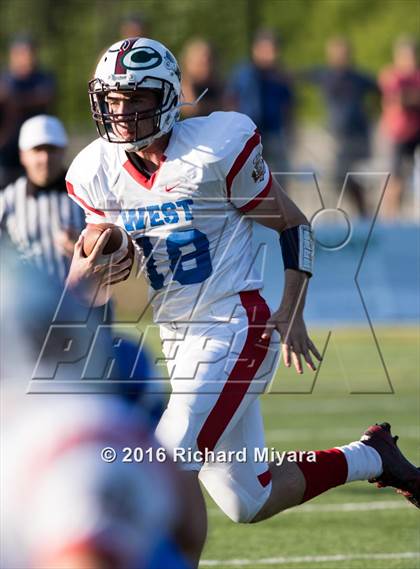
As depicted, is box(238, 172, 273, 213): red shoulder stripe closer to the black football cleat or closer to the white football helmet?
the white football helmet

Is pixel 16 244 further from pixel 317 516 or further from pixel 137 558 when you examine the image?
pixel 137 558

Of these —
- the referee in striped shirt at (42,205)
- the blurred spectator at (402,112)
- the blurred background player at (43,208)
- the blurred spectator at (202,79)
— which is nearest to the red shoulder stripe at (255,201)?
the blurred background player at (43,208)

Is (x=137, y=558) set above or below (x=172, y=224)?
above

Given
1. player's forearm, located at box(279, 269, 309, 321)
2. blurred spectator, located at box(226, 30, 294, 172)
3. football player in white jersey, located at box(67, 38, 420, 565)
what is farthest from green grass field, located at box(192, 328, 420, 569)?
blurred spectator, located at box(226, 30, 294, 172)

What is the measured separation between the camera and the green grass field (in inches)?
199

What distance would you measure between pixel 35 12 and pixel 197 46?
719 cm

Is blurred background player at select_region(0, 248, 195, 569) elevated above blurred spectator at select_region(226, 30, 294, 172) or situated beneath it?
elevated above

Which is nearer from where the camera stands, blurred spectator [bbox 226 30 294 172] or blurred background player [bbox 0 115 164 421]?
blurred background player [bbox 0 115 164 421]

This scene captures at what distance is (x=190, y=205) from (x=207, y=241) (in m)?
0.14

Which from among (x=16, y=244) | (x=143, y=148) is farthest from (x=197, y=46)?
(x=143, y=148)

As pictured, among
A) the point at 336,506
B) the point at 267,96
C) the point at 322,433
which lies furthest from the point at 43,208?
the point at 267,96

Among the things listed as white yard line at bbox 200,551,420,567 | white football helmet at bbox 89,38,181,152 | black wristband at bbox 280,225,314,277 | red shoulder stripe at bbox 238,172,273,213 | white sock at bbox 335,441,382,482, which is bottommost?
white yard line at bbox 200,551,420,567

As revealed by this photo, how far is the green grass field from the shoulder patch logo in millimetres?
1525

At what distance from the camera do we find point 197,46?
11539 millimetres
